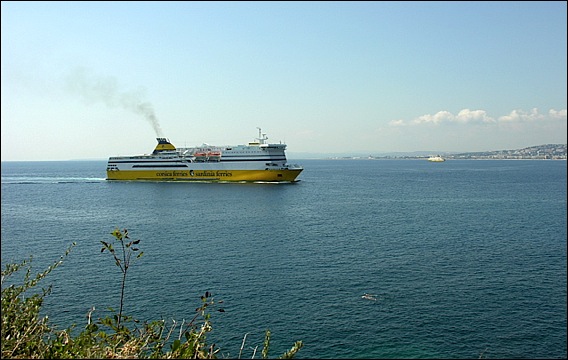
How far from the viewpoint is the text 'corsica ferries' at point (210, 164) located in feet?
244

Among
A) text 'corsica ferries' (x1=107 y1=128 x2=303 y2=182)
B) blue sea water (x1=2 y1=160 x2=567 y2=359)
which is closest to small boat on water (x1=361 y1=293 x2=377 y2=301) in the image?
blue sea water (x1=2 y1=160 x2=567 y2=359)

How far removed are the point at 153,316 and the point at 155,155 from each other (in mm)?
68892

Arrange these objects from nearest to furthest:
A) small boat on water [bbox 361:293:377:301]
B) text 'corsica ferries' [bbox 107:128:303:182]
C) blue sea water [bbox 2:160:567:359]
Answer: blue sea water [bbox 2:160:567:359]
small boat on water [bbox 361:293:377:301]
text 'corsica ferries' [bbox 107:128:303:182]

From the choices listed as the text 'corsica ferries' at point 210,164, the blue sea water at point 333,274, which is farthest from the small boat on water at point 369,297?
the text 'corsica ferries' at point 210,164

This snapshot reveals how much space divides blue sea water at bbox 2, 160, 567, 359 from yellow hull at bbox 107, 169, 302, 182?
25.5m

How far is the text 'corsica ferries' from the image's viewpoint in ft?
244

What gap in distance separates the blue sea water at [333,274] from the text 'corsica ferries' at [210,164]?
2522cm

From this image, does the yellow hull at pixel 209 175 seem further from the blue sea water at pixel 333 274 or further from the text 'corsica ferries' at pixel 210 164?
the blue sea water at pixel 333 274

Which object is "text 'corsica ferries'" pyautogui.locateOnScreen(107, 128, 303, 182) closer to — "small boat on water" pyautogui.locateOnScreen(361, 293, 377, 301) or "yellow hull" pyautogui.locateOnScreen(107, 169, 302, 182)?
"yellow hull" pyautogui.locateOnScreen(107, 169, 302, 182)

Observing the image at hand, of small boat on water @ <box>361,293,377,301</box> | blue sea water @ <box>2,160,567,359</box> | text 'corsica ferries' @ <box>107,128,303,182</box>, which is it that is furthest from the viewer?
text 'corsica ferries' @ <box>107,128,303,182</box>

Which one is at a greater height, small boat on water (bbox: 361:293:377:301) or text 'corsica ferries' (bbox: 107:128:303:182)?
text 'corsica ferries' (bbox: 107:128:303:182)

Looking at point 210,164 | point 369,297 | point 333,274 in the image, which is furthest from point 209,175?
point 369,297

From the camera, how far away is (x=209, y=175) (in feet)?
259

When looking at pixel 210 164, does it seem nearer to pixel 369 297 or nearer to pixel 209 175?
pixel 209 175
